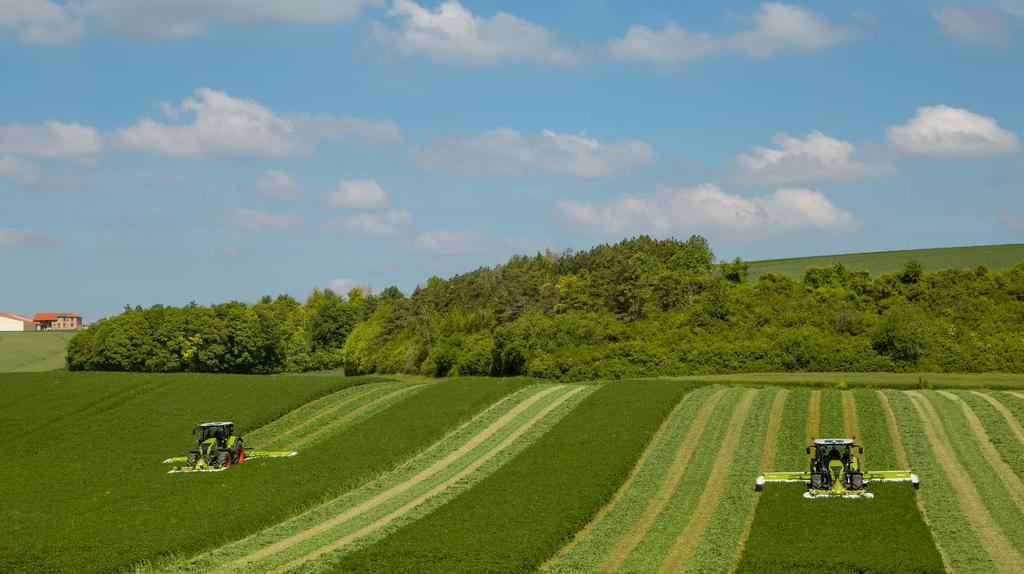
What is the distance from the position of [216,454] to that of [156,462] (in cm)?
441

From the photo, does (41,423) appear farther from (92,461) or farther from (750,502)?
(750,502)

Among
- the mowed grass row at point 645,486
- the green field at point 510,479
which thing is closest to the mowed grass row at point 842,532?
the green field at point 510,479

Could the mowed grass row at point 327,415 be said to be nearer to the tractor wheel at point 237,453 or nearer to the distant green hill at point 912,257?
the tractor wheel at point 237,453

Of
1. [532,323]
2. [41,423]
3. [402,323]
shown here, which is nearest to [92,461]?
[41,423]

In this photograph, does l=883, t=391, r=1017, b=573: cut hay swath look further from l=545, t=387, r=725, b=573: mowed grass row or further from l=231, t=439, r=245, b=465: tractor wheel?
l=231, t=439, r=245, b=465: tractor wheel

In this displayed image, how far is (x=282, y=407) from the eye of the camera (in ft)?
210

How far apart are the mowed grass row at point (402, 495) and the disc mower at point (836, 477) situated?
13761mm

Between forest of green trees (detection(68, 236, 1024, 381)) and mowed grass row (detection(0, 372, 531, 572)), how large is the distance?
24620 millimetres

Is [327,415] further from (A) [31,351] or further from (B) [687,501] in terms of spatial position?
(A) [31,351]

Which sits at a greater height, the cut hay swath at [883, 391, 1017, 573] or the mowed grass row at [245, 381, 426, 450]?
A: the mowed grass row at [245, 381, 426, 450]

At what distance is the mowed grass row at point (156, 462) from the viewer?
33688 millimetres

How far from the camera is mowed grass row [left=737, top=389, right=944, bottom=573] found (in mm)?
28516

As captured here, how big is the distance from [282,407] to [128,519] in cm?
2724

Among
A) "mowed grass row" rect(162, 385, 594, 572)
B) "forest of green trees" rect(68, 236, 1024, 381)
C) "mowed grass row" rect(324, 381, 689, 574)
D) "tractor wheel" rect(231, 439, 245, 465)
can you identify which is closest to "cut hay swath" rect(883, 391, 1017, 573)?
"mowed grass row" rect(324, 381, 689, 574)
